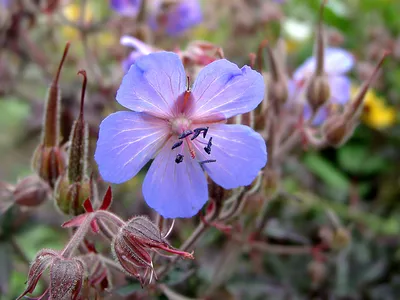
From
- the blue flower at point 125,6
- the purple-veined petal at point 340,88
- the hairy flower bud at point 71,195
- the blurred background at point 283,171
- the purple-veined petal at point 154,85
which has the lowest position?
the blurred background at point 283,171

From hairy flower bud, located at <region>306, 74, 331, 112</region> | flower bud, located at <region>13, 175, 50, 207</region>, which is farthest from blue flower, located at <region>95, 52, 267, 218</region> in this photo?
hairy flower bud, located at <region>306, 74, 331, 112</region>

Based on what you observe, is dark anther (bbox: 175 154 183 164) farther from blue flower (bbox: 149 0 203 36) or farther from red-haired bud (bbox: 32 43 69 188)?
blue flower (bbox: 149 0 203 36)

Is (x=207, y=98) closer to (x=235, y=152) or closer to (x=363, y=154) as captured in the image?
(x=235, y=152)

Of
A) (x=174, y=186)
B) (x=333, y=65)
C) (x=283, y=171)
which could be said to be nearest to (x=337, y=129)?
(x=333, y=65)

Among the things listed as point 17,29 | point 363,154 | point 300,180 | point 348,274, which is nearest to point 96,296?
point 348,274

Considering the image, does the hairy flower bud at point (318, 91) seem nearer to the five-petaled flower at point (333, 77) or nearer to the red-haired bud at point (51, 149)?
the five-petaled flower at point (333, 77)

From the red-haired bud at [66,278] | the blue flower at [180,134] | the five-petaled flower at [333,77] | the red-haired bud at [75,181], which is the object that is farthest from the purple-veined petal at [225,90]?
the five-petaled flower at [333,77]
